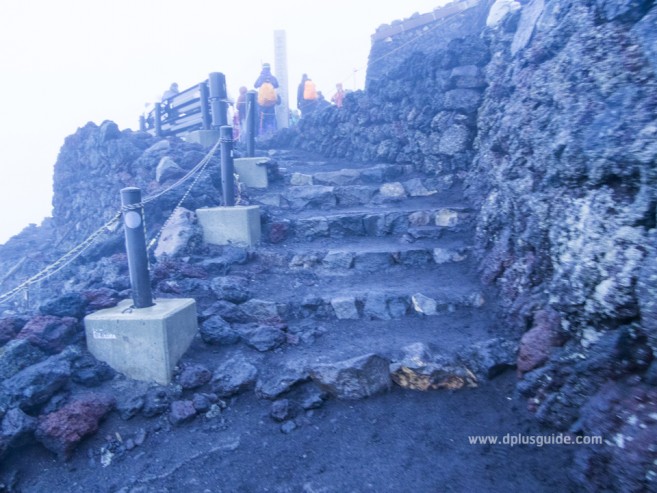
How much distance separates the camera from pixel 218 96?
24.4ft

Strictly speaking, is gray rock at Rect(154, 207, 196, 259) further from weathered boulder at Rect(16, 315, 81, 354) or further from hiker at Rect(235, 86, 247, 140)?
hiker at Rect(235, 86, 247, 140)

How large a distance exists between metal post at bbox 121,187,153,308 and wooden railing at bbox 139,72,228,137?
176 inches

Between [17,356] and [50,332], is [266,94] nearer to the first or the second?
[50,332]

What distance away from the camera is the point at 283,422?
3100 mm

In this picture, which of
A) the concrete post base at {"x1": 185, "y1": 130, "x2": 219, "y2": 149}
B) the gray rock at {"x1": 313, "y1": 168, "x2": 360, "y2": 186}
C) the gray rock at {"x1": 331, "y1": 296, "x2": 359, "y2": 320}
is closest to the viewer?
the gray rock at {"x1": 331, "y1": 296, "x2": 359, "y2": 320}

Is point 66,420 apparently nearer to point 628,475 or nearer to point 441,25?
point 628,475

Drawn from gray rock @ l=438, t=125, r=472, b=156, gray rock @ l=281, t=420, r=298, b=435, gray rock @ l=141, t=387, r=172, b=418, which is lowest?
gray rock @ l=281, t=420, r=298, b=435

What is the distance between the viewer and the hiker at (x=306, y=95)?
44.0 feet

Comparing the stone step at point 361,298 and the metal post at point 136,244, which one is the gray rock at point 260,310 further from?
the metal post at point 136,244

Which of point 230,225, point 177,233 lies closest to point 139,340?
point 177,233

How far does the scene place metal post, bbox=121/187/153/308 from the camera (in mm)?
3484

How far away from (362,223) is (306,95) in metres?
8.78

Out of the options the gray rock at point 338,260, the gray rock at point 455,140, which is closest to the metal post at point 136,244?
the gray rock at point 338,260

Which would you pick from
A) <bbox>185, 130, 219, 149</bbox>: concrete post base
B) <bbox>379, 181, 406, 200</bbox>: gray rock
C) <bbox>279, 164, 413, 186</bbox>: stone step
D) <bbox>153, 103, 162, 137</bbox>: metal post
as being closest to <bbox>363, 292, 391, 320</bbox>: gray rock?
<bbox>379, 181, 406, 200</bbox>: gray rock
